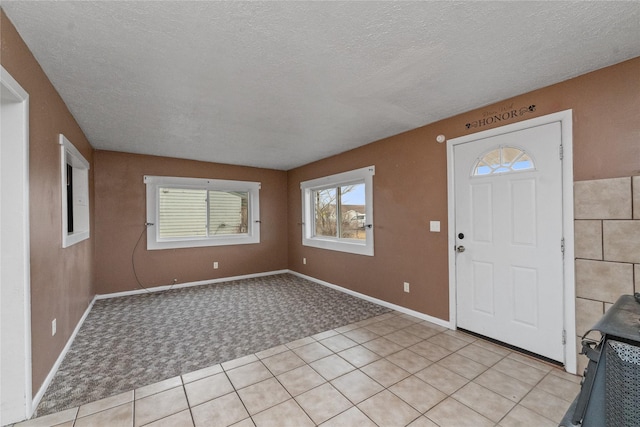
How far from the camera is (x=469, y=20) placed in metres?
1.54

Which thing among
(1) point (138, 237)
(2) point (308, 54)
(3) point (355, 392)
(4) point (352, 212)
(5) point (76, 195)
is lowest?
(3) point (355, 392)

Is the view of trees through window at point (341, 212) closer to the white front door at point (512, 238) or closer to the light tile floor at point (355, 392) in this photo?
the white front door at point (512, 238)

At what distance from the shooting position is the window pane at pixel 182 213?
485 centimetres

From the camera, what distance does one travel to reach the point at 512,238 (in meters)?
2.57

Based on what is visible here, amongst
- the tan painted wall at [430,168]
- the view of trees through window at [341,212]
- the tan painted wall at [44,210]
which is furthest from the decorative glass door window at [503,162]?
the tan painted wall at [44,210]

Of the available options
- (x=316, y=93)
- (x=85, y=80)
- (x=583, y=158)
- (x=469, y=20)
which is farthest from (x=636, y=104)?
(x=85, y=80)

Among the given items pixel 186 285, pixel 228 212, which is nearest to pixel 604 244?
pixel 228 212

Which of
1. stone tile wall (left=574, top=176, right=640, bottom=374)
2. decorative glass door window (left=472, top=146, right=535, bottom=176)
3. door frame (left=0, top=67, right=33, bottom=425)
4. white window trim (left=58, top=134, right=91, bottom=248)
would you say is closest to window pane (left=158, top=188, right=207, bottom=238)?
white window trim (left=58, top=134, right=91, bottom=248)

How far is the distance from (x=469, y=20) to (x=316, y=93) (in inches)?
48.6

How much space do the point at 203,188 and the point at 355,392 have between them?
14.3 feet

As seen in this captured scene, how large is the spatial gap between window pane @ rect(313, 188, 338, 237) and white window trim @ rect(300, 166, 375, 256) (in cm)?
10

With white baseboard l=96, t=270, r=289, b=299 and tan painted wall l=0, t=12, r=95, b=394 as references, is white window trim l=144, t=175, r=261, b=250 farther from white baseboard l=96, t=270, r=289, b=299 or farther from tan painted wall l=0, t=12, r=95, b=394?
tan painted wall l=0, t=12, r=95, b=394

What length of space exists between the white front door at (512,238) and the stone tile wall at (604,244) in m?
0.13

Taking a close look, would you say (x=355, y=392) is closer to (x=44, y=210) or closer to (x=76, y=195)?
(x=44, y=210)
